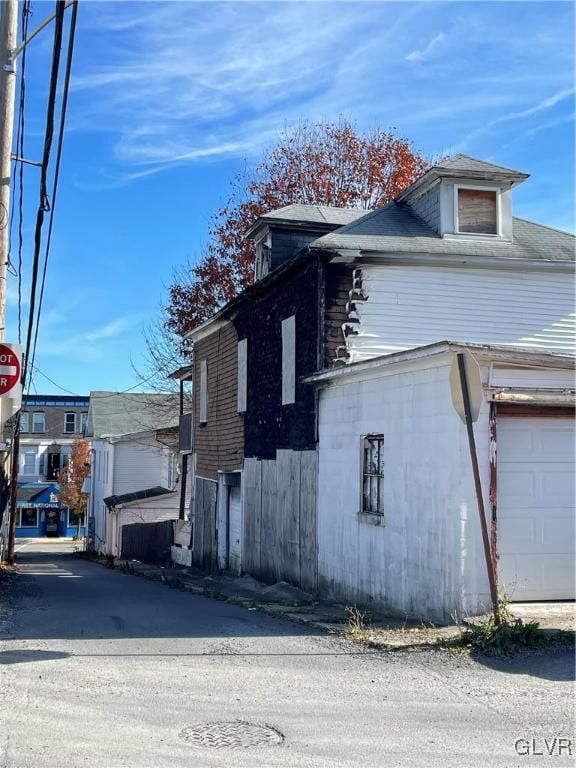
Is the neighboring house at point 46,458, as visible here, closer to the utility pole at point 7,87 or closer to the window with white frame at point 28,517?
the window with white frame at point 28,517

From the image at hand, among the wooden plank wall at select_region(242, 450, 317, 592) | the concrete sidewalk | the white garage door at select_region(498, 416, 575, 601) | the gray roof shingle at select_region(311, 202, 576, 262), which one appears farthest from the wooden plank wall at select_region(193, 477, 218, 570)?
the white garage door at select_region(498, 416, 575, 601)

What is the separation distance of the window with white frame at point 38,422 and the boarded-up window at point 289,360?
51.2 m

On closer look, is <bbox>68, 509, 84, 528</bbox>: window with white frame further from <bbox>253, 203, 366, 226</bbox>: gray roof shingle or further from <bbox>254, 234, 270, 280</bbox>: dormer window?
<bbox>253, 203, 366, 226</bbox>: gray roof shingle

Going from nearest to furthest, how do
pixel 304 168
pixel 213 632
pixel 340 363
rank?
pixel 213 632 → pixel 340 363 → pixel 304 168

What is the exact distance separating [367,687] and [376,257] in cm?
992

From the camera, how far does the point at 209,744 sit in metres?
5.87

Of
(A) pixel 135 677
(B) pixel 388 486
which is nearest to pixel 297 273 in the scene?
(B) pixel 388 486

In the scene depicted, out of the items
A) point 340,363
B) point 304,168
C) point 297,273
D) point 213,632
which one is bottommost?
point 213,632

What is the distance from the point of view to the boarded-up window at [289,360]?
17.2 m

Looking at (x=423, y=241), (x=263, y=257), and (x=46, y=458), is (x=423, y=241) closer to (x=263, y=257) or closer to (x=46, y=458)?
(x=263, y=257)

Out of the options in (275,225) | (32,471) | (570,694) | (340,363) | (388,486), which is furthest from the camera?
(32,471)

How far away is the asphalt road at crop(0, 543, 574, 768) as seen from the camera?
224 inches

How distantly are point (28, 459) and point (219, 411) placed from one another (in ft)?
148

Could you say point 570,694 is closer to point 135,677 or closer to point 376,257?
point 135,677
